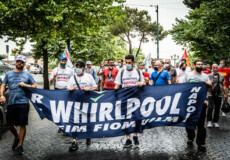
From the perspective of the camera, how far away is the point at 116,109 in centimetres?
561

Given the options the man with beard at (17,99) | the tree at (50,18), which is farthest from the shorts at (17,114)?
the tree at (50,18)

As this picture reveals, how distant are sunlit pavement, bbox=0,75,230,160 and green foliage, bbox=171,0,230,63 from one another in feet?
35.5

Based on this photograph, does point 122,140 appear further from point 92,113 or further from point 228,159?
point 228,159

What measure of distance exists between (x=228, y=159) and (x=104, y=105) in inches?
104

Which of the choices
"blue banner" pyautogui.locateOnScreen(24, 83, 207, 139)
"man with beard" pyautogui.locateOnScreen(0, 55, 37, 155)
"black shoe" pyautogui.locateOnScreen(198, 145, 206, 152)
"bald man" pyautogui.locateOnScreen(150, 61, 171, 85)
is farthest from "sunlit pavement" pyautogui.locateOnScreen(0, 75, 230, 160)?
"bald man" pyautogui.locateOnScreen(150, 61, 171, 85)

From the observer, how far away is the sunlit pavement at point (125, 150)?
5.07 m

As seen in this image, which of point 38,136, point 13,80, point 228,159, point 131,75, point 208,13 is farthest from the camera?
point 208,13

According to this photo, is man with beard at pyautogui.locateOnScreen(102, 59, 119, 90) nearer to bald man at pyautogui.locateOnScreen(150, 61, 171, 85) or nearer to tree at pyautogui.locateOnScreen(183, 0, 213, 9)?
bald man at pyautogui.locateOnScreen(150, 61, 171, 85)

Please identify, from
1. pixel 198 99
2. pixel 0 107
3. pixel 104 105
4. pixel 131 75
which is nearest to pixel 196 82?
pixel 198 99

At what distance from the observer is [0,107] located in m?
6.35

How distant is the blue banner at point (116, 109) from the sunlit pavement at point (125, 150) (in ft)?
1.35

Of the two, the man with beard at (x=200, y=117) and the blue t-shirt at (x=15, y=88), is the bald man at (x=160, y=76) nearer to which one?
the man with beard at (x=200, y=117)

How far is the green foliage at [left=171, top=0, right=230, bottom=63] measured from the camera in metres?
16.0

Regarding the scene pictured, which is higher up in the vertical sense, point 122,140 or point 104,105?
point 104,105
